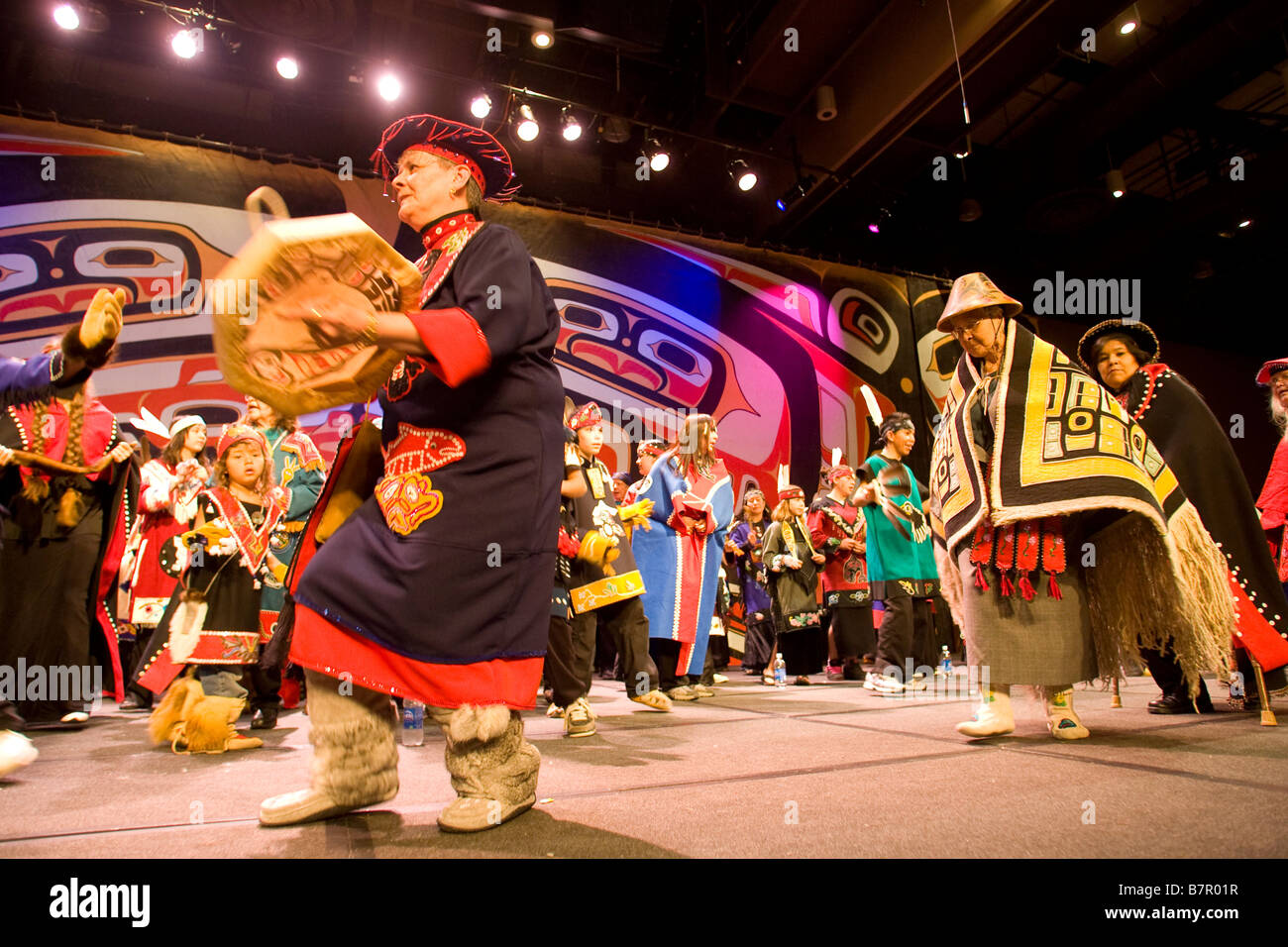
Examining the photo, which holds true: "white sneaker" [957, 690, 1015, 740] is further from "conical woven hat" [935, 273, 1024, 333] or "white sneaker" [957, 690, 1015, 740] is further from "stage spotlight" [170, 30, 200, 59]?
"stage spotlight" [170, 30, 200, 59]

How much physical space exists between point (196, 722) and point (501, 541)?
2.17m

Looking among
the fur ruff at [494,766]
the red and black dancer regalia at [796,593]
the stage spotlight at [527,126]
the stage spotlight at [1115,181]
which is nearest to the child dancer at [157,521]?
the fur ruff at [494,766]

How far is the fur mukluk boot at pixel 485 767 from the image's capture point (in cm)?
163

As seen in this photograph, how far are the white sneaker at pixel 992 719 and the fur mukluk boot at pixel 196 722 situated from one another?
9.57 ft

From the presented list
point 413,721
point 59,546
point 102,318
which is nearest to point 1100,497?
point 413,721

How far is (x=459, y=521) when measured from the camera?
63.7 inches

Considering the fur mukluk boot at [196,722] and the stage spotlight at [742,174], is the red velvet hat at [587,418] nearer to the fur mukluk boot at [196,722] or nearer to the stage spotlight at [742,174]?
the fur mukluk boot at [196,722]

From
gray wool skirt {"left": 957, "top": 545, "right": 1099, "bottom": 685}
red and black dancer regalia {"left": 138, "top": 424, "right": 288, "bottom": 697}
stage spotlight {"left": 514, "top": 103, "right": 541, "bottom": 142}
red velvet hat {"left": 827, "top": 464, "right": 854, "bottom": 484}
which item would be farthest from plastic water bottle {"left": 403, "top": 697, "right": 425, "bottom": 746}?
stage spotlight {"left": 514, "top": 103, "right": 541, "bottom": 142}

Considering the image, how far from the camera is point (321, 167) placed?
8328mm

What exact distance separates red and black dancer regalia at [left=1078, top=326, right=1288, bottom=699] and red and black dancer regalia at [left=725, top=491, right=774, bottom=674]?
4430mm

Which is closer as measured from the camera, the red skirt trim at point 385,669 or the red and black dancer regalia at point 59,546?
the red skirt trim at point 385,669

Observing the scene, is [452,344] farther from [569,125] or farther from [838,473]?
[569,125]

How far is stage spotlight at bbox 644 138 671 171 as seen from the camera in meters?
9.30
